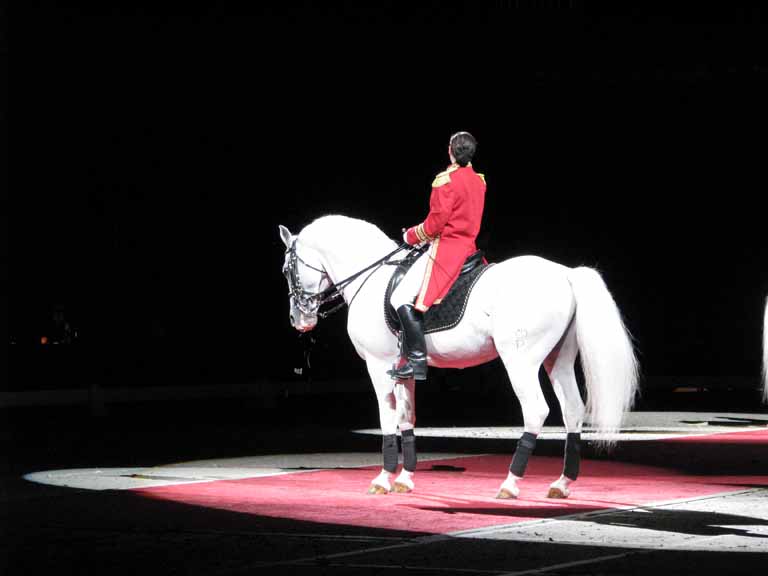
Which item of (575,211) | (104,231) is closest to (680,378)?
(575,211)

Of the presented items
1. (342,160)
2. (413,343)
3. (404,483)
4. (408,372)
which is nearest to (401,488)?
(404,483)

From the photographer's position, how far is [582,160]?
2673 cm

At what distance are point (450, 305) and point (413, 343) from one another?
1.16ft

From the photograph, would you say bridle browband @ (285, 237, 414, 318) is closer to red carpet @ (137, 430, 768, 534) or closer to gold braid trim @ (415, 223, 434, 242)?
gold braid trim @ (415, 223, 434, 242)

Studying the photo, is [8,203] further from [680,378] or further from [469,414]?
[680,378]

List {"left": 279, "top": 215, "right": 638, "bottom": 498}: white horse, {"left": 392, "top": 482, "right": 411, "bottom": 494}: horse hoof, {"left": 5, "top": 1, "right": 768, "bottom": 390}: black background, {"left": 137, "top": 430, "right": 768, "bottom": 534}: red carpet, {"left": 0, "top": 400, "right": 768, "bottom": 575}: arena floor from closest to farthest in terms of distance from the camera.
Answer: {"left": 0, "top": 400, "right": 768, "bottom": 575}: arena floor < {"left": 137, "top": 430, "right": 768, "bottom": 534}: red carpet < {"left": 279, "top": 215, "right": 638, "bottom": 498}: white horse < {"left": 392, "top": 482, "right": 411, "bottom": 494}: horse hoof < {"left": 5, "top": 1, "right": 768, "bottom": 390}: black background

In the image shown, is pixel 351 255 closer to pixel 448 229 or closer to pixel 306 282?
pixel 306 282

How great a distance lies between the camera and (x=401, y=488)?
917 cm

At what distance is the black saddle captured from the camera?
29.5 feet

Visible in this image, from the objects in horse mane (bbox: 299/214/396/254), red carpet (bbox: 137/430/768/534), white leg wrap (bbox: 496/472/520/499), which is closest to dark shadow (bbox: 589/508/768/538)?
red carpet (bbox: 137/430/768/534)

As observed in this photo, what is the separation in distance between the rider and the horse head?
2.78 feet

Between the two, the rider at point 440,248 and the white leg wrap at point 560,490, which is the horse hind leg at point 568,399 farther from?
the rider at point 440,248

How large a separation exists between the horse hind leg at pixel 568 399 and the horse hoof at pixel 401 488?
3.27 feet

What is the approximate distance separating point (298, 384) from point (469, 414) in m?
5.52
